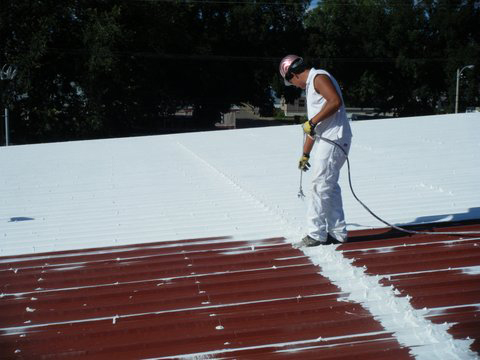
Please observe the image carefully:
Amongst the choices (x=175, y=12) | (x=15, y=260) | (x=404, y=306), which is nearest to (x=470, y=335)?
(x=404, y=306)

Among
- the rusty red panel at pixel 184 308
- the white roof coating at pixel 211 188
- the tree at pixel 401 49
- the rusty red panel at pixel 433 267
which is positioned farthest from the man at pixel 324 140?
the tree at pixel 401 49

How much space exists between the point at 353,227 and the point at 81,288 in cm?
245

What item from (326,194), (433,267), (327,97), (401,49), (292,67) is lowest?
(433,267)

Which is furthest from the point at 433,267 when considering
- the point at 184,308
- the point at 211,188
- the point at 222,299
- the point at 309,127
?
the point at 211,188

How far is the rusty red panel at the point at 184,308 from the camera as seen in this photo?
3154mm

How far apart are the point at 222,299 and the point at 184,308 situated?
0.26 metres

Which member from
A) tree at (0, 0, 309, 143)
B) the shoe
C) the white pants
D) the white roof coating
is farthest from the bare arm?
tree at (0, 0, 309, 143)

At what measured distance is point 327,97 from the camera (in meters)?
4.48

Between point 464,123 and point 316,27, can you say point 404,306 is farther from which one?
point 316,27

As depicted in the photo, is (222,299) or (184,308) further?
(222,299)

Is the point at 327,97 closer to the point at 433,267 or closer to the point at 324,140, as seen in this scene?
the point at 324,140

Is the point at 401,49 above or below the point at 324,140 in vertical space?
above

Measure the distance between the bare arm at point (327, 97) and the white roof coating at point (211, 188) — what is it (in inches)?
48.2

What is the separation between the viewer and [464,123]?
13.6 meters
